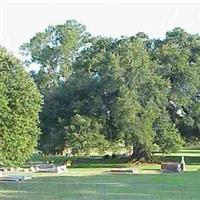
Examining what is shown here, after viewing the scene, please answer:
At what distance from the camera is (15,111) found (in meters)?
33.8

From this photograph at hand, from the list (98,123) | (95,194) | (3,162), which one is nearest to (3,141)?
(3,162)

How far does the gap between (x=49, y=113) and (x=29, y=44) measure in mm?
23976

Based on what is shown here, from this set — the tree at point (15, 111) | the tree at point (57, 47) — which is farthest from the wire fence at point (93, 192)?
the tree at point (57, 47)

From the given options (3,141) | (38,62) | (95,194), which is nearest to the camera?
(95,194)

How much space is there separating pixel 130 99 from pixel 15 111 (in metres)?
16.1

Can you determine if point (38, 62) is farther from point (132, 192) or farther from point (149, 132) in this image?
point (132, 192)

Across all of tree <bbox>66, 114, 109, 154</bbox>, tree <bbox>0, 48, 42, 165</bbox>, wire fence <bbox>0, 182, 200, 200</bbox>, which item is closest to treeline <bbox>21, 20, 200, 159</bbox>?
tree <bbox>66, 114, 109, 154</bbox>

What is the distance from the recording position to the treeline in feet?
159

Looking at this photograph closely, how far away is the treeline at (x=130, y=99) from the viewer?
48500mm

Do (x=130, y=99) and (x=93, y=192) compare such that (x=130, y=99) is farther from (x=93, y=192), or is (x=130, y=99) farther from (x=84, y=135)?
(x=93, y=192)

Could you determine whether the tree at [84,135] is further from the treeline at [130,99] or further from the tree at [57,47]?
the tree at [57,47]

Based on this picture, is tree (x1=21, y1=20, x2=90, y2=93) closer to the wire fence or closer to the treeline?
the treeline

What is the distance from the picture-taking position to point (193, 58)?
54.7m

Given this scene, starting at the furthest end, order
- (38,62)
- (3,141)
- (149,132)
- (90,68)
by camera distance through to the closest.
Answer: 1. (38,62)
2. (90,68)
3. (149,132)
4. (3,141)
